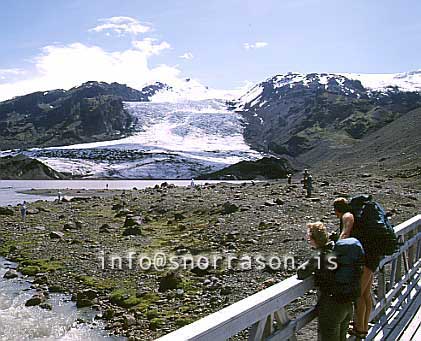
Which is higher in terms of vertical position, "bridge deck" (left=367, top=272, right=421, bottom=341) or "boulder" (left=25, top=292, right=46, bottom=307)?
"bridge deck" (left=367, top=272, right=421, bottom=341)

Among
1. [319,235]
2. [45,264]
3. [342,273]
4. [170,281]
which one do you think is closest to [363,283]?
[319,235]

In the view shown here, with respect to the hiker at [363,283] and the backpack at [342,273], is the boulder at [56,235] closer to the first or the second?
the hiker at [363,283]

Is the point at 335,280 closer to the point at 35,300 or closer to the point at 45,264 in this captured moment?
the point at 35,300

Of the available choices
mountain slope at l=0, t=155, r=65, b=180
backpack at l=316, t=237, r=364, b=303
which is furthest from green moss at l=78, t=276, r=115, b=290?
mountain slope at l=0, t=155, r=65, b=180

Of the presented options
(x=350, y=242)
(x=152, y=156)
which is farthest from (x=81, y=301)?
(x=152, y=156)

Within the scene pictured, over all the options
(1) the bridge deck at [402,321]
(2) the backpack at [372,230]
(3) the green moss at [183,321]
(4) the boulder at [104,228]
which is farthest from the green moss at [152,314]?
(4) the boulder at [104,228]

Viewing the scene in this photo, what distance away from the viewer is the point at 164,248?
901 inches

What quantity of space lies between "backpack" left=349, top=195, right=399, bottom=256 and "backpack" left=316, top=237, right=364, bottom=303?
0.84 m

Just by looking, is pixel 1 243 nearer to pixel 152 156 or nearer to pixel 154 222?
pixel 154 222

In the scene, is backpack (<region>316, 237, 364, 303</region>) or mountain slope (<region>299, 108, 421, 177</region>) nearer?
backpack (<region>316, 237, 364, 303</region>)

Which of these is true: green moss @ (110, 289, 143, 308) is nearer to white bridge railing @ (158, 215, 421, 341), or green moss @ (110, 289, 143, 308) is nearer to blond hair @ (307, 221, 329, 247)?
white bridge railing @ (158, 215, 421, 341)

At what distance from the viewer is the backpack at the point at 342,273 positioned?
5.12m

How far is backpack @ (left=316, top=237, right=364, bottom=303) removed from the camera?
512cm

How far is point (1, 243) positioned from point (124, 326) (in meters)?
16.3
